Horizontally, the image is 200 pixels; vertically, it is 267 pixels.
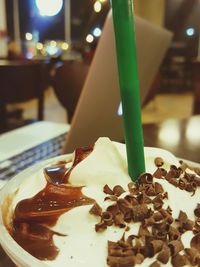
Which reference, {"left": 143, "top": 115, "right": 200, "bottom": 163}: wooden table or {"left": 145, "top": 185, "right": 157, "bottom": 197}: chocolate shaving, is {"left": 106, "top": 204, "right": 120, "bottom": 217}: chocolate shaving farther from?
{"left": 143, "top": 115, "right": 200, "bottom": 163}: wooden table

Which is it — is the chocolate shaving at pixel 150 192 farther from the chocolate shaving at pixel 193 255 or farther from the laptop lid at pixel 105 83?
the laptop lid at pixel 105 83

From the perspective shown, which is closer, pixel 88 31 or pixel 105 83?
pixel 105 83

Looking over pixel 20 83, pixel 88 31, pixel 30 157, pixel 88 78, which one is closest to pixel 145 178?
pixel 88 78

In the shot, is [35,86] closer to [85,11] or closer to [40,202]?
[40,202]

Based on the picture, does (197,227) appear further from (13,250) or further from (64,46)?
(64,46)

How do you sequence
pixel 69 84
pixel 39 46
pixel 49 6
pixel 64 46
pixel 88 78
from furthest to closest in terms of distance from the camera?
1. pixel 64 46
2. pixel 39 46
3. pixel 49 6
4. pixel 69 84
5. pixel 88 78

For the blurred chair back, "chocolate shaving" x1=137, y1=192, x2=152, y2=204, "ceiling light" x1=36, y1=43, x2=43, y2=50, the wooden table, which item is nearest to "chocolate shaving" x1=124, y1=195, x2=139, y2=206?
"chocolate shaving" x1=137, y1=192, x2=152, y2=204

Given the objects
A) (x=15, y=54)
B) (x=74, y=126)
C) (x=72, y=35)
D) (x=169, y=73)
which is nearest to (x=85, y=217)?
(x=74, y=126)
